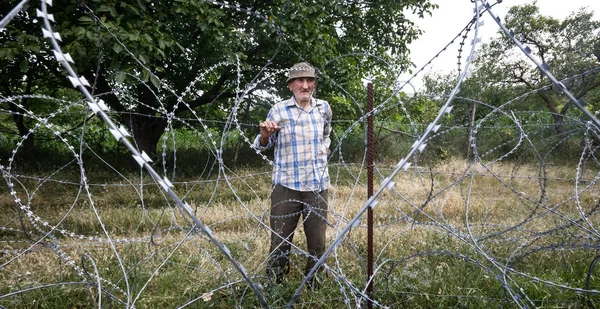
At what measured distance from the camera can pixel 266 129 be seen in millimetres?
2303

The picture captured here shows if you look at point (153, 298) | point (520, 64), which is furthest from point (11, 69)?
point (520, 64)

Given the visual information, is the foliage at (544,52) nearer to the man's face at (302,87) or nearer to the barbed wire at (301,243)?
the barbed wire at (301,243)

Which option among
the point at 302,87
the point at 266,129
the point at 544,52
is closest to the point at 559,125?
the point at 302,87

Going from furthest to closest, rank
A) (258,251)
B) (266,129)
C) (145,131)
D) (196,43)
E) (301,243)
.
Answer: (145,131) → (196,43) → (301,243) → (258,251) → (266,129)

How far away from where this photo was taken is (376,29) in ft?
25.8

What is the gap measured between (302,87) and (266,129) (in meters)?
0.41

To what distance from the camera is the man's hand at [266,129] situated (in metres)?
2.25

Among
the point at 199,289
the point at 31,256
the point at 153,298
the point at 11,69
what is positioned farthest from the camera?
the point at 11,69

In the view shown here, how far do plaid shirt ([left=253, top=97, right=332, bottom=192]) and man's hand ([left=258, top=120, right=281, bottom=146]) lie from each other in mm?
75

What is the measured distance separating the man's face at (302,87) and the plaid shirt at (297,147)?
0.06 m

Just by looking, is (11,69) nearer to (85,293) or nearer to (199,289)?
(85,293)

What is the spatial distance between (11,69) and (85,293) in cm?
538

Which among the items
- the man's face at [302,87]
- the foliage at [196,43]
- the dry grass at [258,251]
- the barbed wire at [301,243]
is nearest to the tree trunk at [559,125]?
the barbed wire at [301,243]

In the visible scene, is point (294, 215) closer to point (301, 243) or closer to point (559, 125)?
point (301, 243)
